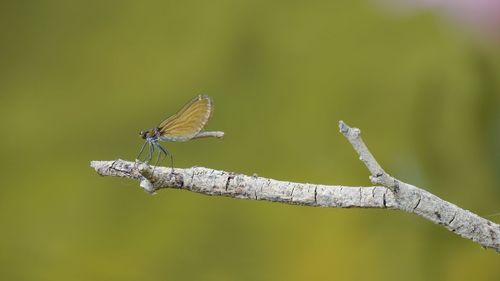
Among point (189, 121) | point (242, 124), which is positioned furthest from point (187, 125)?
point (242, 124)

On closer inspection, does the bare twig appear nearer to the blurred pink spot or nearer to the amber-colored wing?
the amber-colored wing

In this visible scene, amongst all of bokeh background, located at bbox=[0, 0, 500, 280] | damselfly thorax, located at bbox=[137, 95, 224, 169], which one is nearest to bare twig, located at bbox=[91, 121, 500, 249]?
damselfly thorax, located at bbox=[137, 95, 224, 169]

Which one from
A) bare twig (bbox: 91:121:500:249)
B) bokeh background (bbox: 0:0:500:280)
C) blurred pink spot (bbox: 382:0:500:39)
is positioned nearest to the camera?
bare twig (bbox: 91:121:500:249)

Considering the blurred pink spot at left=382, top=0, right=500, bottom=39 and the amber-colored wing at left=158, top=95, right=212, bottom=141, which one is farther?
the blurred pink spot at left=382, top=0, right=500, bottom=39

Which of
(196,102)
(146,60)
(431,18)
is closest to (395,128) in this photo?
(431,18)

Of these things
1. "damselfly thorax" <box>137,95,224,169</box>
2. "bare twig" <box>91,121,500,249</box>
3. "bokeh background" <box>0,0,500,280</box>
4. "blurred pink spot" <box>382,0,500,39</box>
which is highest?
"blurred pink spot" <box>382,0,500,39</box>

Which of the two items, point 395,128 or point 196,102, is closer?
point 196,102

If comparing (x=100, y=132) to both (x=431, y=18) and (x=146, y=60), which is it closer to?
(x=146, y=60)
